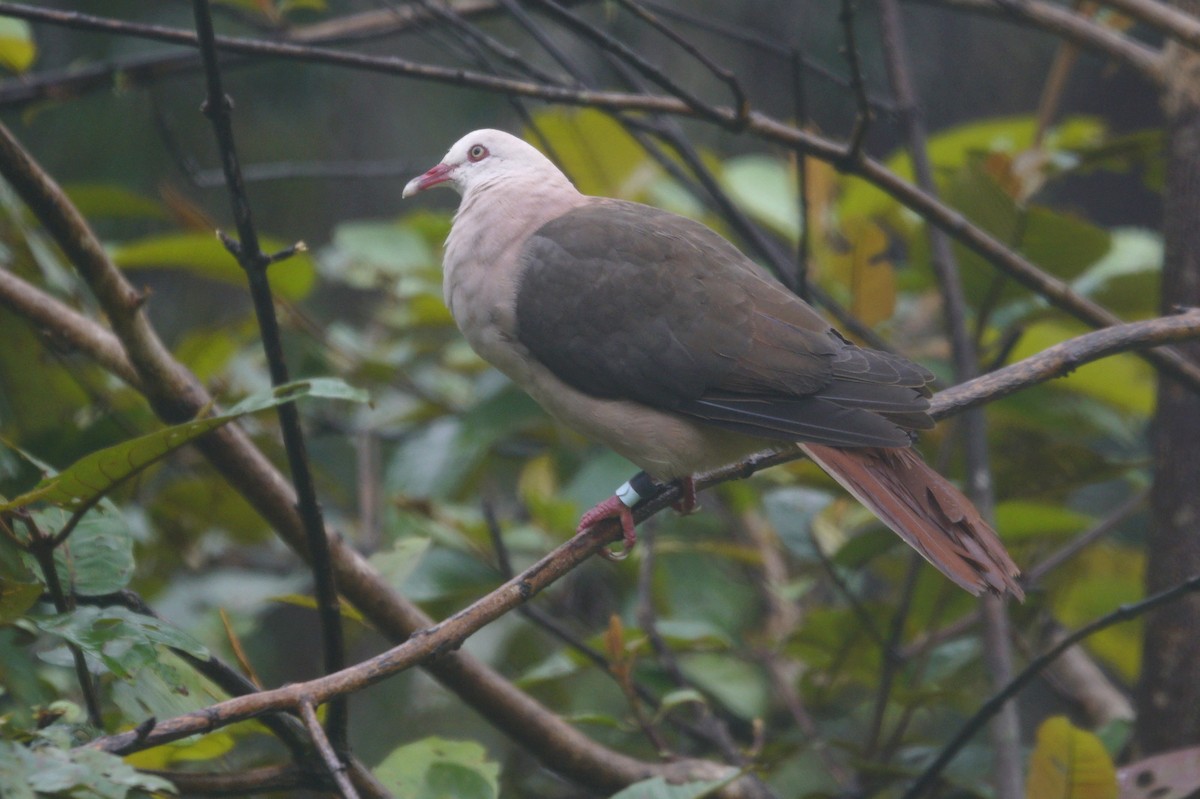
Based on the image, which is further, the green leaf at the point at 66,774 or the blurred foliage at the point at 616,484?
the blurred foliage at the point at 616,484

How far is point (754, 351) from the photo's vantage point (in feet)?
7.53

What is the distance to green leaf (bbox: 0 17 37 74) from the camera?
2.99 m

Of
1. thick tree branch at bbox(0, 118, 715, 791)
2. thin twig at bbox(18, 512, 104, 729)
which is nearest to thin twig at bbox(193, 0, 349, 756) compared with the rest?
thick tree branch at bbox(0, 118, 715, 791)

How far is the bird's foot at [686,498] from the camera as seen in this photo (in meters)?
2.46

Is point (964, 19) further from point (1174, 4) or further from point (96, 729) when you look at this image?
point (96, 729)

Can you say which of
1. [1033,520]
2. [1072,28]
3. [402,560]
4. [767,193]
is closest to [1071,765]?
[1033,520]

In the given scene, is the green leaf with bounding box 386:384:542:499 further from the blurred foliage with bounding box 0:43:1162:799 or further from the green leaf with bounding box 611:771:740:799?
the green leaf with bounding box 611:771:740:799

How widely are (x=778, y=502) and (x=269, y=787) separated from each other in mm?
1590

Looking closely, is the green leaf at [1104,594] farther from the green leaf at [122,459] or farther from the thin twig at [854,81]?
the green leaf at [122,459]

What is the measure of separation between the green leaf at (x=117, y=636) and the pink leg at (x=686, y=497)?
118 cm

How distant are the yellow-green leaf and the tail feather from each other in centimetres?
33

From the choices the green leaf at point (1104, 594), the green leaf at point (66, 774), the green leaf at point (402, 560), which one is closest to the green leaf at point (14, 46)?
the green leaf at point (402, 560)

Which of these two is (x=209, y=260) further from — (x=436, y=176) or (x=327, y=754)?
(x=327, y=754)

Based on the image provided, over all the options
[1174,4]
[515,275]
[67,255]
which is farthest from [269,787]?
[1174,4]
